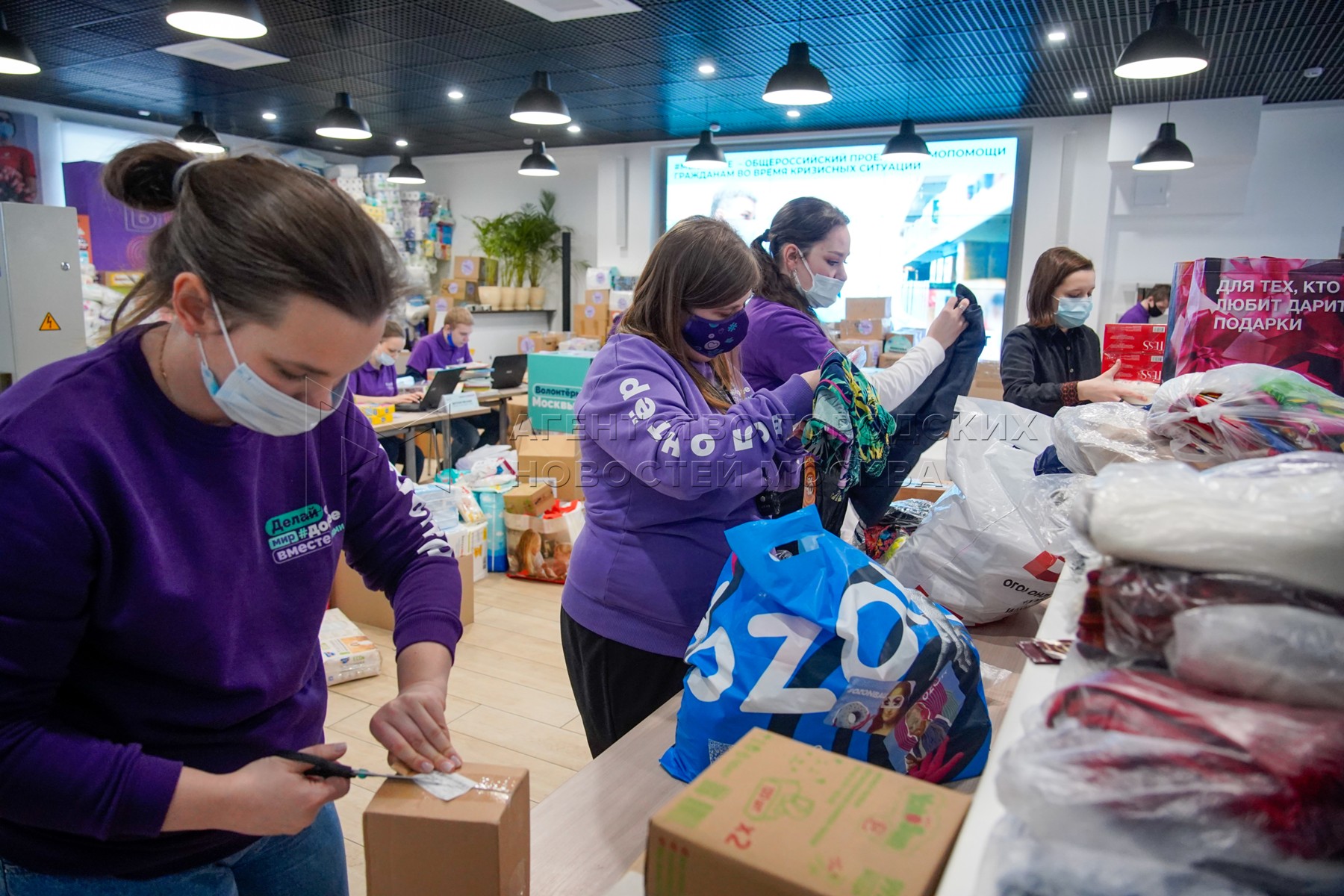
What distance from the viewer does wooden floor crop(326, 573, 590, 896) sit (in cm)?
281

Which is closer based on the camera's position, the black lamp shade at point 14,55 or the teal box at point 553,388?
the black lamp shade at point 14,55

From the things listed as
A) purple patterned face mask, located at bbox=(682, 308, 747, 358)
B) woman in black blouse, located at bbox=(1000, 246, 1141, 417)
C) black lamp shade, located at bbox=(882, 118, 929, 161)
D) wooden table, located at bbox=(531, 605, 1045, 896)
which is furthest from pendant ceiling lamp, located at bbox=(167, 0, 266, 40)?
black lamp shade, located at bbox=(882, 118, 929, 161)

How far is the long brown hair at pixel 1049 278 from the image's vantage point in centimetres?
308

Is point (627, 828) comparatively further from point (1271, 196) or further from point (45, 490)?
point (1271, 196)

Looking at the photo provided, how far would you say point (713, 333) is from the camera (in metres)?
1.67

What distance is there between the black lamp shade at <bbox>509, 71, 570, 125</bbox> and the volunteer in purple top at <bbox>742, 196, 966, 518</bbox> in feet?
12.3

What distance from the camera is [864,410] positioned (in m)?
1.65

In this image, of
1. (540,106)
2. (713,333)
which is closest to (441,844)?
(713,333)

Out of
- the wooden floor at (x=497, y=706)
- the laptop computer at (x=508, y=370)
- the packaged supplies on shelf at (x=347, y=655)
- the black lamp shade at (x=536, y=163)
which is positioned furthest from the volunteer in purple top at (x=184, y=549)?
the black lamp shade at (x=536, y=163)

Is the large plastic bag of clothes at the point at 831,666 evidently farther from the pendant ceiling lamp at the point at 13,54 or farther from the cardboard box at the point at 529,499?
the pendant ceiling lamp at the point at 13,54

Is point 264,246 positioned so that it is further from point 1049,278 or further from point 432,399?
point 432,399

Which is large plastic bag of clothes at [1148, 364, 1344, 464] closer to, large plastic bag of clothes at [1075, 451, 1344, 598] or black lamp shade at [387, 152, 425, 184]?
→ large plastic bag of clothes at [1075, 451, 1344, 598]

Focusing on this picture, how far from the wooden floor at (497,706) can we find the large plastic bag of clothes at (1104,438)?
2.03m

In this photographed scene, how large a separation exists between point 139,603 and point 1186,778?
93cm
